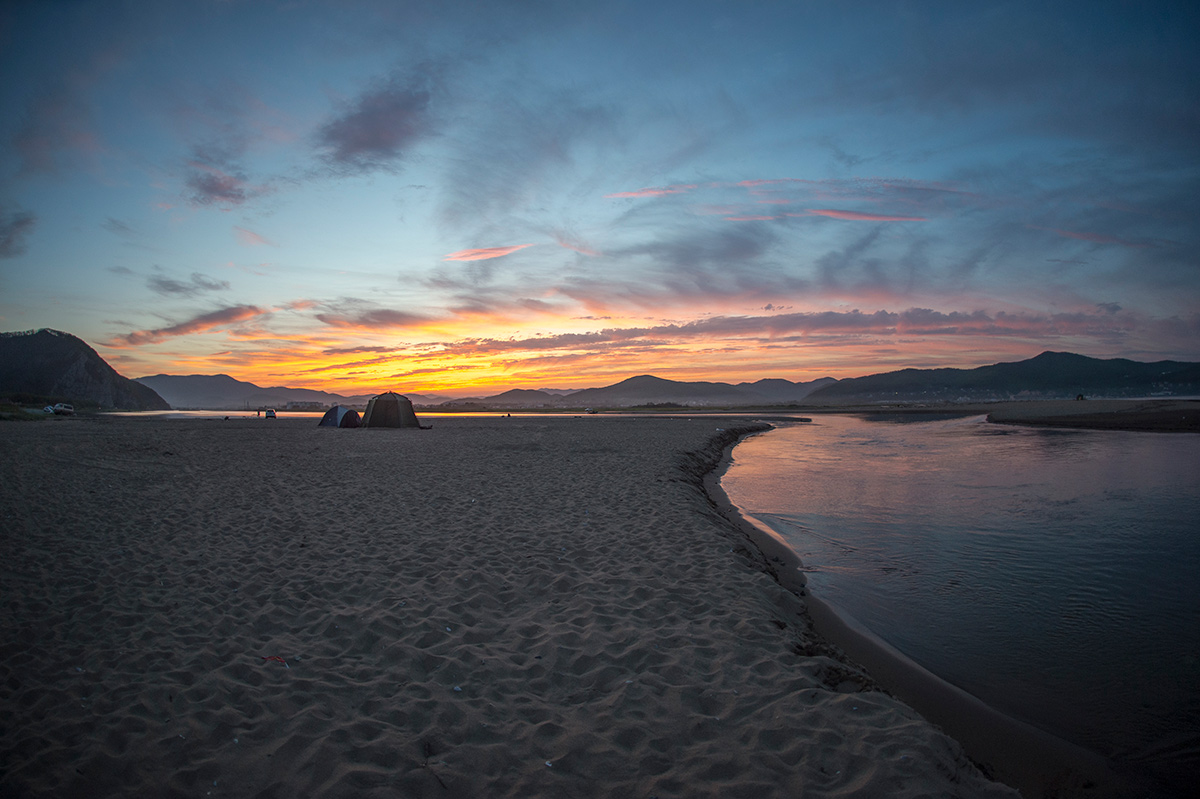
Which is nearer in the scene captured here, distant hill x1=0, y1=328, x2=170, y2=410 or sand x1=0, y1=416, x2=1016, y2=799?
sand x1=0, y1=416, x2=1016, y2=799

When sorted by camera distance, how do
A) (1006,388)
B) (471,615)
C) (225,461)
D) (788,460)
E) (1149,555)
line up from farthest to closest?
(1006,388), (788,460), (225,461), (1149,555), (471,615)

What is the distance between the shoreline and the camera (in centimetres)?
368

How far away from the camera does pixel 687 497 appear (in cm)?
1197

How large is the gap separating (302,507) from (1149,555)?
16210 millimetres

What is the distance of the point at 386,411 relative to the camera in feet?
115

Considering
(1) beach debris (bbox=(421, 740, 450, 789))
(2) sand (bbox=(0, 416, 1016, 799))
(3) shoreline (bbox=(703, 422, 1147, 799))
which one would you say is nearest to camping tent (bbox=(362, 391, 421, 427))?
(2) sand (bbox=(0, 416, 1016, 799))

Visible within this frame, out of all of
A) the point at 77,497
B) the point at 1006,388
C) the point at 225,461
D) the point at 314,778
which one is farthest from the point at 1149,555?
the point at 1006,388

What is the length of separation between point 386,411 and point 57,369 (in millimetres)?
113408

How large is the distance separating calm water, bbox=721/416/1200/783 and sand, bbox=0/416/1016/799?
1.59 m

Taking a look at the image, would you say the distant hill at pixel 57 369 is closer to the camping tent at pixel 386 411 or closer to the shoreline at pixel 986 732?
the camping tent at pixel 386 411

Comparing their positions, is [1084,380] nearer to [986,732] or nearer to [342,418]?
[342,418]

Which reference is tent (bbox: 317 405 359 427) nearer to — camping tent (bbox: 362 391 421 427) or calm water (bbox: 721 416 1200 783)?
camping tent (bbox: 362 391 421 427)

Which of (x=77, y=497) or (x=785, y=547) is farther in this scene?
(x=77, y=497)

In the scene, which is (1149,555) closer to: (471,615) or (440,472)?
(471,615)
